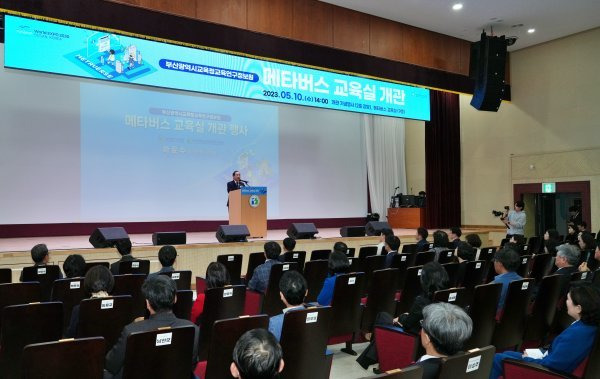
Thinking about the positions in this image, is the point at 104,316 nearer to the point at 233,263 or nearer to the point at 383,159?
the point at 233,263

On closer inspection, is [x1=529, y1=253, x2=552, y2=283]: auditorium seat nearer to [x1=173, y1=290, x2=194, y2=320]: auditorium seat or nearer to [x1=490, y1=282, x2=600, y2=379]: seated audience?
[x1=490, y1=282, x2=600, y2=379]: seated audience

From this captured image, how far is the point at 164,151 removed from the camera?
976 centimetres

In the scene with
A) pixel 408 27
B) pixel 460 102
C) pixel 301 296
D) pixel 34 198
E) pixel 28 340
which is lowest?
pixel 28 340

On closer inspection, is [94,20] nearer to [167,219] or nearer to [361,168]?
Answer: [167,219]

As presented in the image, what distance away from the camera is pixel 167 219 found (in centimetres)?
988

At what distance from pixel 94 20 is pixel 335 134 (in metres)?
7.14

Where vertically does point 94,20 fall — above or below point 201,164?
above

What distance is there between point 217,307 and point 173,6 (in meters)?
5.15

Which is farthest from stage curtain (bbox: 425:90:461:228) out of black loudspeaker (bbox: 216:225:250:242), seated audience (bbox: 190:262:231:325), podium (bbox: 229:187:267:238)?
seated audience (bbox: 190:262:231:325)

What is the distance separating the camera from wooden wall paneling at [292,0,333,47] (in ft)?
27.0

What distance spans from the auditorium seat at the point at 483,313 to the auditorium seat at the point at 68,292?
2690mm

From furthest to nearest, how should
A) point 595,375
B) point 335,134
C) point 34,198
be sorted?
1. point 335,134
2. point 34,198
3. point 595,375

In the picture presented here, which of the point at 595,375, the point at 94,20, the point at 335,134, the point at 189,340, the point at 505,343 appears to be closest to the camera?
the point at 189,340

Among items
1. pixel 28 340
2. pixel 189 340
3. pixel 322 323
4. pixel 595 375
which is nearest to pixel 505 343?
pixel 595 375
